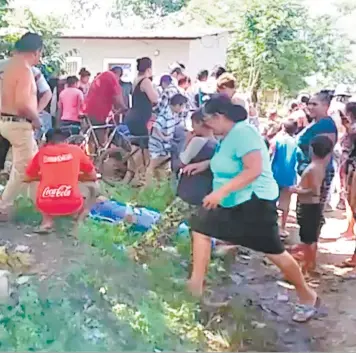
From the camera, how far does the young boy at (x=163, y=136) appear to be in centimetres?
442

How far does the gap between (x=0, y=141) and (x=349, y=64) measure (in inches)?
68.5

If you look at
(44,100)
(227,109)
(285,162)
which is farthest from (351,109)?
(44,100)

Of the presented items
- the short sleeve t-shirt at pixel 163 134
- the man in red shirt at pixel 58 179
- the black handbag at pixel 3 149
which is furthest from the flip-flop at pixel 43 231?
the short sleeve t-shirt at pixel 163 134

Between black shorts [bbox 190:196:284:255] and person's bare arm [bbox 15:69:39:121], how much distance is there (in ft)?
4.06

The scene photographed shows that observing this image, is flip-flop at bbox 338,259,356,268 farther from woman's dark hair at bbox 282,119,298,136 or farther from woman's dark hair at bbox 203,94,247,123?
woman's dark hair at bbox 203,94,247,123

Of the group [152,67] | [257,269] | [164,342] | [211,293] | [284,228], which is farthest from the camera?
[152,67]

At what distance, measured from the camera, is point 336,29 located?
10.7ft

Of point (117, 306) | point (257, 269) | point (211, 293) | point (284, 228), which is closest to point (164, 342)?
point (117, 306)

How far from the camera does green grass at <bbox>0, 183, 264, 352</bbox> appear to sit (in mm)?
2527

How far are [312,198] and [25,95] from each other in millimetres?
1417

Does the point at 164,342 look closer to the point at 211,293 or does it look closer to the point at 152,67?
the point at 211,293

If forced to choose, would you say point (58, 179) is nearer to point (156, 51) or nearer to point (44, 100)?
point (44, 100)

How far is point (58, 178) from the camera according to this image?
3.58 m

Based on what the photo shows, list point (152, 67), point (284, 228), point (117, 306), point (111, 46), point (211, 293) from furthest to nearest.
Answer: point (152, 67) → point (111, 46) → point (284, 228) → point (211, 293) → point (117, 306)
